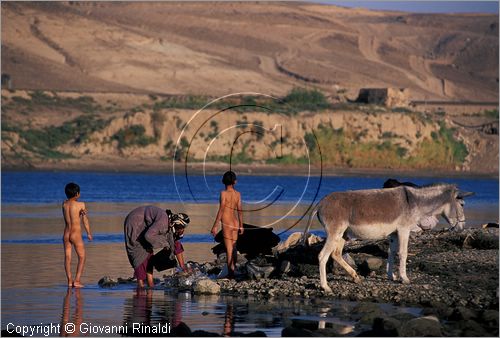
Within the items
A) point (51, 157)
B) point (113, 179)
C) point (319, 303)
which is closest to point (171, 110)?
point (51, 157)

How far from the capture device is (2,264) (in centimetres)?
2420

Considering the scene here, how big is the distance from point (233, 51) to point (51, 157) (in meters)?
99.2

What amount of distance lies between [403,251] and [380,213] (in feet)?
2.30

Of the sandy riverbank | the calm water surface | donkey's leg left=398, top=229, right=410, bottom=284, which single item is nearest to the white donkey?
donkey's leg left=398, top=229, right=410, bottom=284

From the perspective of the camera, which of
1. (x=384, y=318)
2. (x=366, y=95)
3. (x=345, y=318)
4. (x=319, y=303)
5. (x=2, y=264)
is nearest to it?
(x=384, y=318)

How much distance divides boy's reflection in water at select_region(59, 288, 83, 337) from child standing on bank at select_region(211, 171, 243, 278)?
2.52 m

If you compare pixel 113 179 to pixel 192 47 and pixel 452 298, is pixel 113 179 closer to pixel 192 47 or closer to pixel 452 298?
pixel 452 298

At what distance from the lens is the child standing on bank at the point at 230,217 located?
66.4ft

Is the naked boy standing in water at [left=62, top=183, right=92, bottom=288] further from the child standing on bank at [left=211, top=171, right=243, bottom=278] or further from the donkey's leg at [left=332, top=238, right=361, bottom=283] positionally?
the donkey's leg at [left=332, top=238, right=361, bottom=283]

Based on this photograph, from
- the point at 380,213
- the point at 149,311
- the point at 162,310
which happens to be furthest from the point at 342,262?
the point at 149,311

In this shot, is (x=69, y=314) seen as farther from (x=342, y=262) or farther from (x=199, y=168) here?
(x=199, y=168)

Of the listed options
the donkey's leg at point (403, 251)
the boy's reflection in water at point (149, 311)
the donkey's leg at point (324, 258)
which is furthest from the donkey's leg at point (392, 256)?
the boy's reflection in water at point (149, 311)

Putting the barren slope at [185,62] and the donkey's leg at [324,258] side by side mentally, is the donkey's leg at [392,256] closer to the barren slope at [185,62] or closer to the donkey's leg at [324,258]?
the donkey's leg at [324,258]

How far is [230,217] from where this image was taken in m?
20.5
